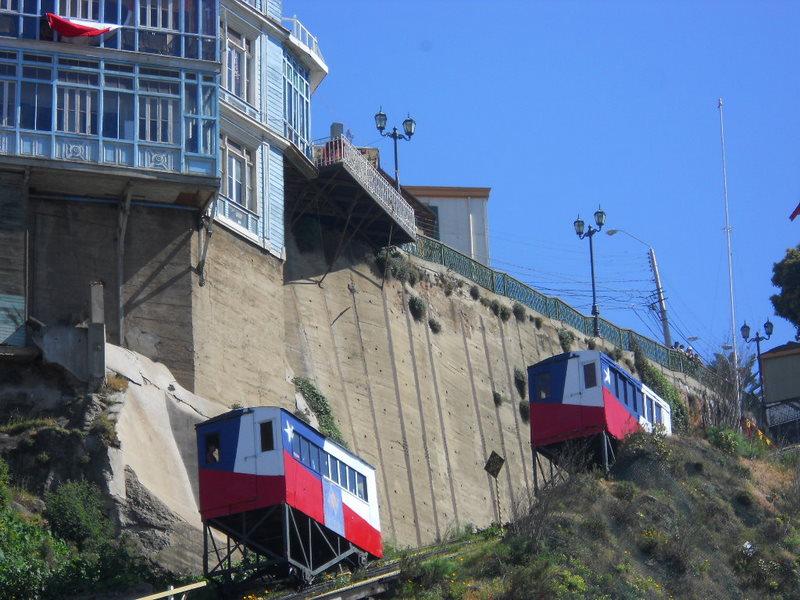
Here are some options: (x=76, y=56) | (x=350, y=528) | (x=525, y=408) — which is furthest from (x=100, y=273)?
(x=525, y=408)

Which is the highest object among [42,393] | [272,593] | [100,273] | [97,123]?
[97,123]

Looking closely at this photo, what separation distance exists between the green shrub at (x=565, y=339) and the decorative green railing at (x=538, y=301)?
786mm

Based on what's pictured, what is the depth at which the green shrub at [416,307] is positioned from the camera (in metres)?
57.3

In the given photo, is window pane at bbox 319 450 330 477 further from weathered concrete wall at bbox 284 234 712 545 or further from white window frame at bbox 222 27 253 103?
white window frame at bbox 222 27 253 103

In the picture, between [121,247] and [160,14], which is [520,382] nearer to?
[121,247]

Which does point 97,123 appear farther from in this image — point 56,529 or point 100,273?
point 56,529

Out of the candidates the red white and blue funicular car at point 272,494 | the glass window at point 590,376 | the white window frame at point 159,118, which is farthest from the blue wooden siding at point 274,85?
the red white and blue funicular car at point 272,494

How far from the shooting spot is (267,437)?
121 ft

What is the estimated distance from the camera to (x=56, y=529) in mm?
38031

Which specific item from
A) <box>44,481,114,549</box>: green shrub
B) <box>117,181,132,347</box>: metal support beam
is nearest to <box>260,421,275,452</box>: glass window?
<box>44,481,114,549</box>: green shrub

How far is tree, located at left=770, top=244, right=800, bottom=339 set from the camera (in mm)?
69000

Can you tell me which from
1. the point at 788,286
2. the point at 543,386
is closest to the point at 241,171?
the point at 543,386

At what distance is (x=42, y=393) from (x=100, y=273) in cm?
394

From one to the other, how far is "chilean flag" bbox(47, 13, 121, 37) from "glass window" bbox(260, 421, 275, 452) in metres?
12.6
